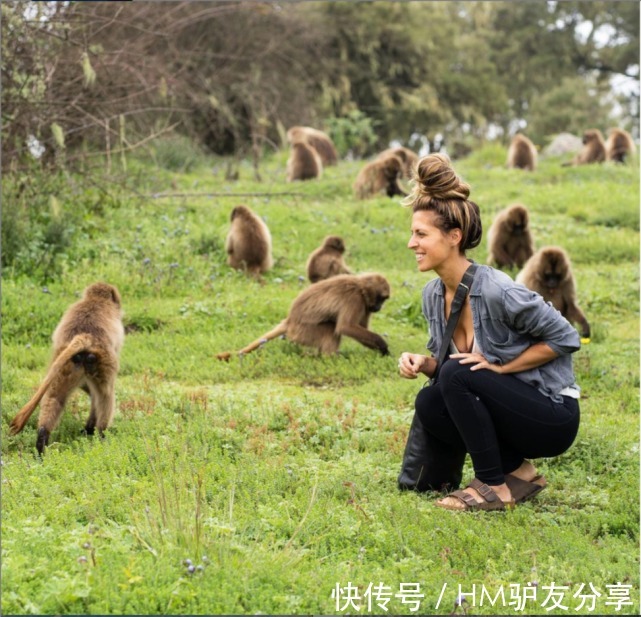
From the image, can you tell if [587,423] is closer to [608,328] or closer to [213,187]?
[608,328]

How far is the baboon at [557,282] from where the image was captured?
1091cm

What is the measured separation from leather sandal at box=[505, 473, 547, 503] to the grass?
0.10m

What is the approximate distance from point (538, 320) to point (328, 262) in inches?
273

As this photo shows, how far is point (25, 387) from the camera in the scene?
8.73 meters

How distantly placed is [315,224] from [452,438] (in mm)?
10044

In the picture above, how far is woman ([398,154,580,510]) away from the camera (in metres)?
5.61

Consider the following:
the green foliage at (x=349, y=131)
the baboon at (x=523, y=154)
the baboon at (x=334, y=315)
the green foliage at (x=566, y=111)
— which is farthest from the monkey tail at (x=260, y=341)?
the green foliage at (x=566, y=111)

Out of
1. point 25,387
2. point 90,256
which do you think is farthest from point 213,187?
point 25,387

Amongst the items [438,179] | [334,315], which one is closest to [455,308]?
[438,179]

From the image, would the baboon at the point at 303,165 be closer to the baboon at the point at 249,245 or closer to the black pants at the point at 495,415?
the baboon at the point at 249,245

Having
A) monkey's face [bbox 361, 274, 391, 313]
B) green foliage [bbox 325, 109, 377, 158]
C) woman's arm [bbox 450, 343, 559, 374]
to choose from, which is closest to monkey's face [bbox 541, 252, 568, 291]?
monkey's face [bbox 361, 274, 391, 313]

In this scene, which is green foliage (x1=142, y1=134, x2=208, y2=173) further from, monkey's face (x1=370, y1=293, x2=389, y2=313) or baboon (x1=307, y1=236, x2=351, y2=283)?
monkey's face (x1=370, y1=293, x2=389, y2=313)

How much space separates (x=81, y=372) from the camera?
24.0 feet

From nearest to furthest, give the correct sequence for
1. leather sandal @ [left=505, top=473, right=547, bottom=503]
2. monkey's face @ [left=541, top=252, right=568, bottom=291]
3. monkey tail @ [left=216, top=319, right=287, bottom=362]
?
1. leather sandal @ [left=505, top=473, right=547, bottom=503]
2. monkey tail @ [left=216, top=319, right=287, bottom=362]
3. monkey's face @ [left=541, top=252, right=568, bottom=291]
